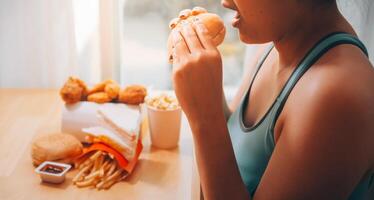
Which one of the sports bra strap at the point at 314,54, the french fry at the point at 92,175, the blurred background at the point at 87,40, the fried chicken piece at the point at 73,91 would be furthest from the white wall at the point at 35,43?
the sports bra strap at the point at 314,54

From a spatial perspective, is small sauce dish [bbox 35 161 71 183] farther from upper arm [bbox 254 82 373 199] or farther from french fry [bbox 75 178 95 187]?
upper arm [bbox 254 82 373 199]

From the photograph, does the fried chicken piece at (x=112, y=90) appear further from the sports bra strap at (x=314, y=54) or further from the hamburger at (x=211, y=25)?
the sports bra strap at (x=314, y=54)

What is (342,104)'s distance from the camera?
1.80ft

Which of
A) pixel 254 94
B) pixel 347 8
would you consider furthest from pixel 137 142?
pixel 347 8

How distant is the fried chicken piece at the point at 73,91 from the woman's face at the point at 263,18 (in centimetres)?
53

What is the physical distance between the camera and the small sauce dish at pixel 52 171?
908mm

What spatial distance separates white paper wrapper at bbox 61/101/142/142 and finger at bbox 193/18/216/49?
38 cm

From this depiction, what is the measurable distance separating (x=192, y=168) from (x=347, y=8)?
0.55 m

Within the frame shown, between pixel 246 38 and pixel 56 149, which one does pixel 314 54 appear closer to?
pixel 246 38

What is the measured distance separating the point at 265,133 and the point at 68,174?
51cm

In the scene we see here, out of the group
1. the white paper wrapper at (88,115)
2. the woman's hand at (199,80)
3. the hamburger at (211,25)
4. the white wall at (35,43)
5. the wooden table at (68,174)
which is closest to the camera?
the woman's hand at (199,80)

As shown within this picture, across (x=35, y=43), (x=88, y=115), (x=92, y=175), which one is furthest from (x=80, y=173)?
(x=35, y=43)

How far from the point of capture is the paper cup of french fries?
3.53 ft

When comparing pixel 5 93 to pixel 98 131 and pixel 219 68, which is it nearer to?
pixel 98 131
